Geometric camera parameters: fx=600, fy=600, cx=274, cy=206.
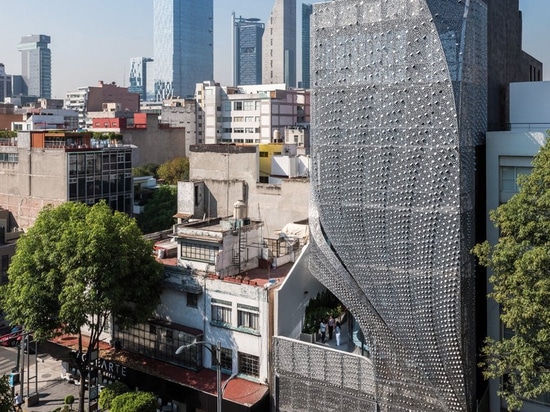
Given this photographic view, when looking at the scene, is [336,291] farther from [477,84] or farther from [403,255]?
[477,84]

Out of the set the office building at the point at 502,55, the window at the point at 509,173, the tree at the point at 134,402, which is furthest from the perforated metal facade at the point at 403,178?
the tree at the point at 134,402

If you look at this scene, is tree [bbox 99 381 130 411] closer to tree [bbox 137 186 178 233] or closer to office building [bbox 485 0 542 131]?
office building [bbox 485 0 542 131]

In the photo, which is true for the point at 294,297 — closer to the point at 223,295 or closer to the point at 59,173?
the point at 223,295

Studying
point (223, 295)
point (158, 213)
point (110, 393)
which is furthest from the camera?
point (158, 213)

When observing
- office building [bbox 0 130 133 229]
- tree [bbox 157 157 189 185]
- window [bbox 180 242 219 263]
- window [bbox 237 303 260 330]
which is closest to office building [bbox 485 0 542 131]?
window [bbox 237 303 260 330]

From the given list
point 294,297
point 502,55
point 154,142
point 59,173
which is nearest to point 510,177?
point 502,55
